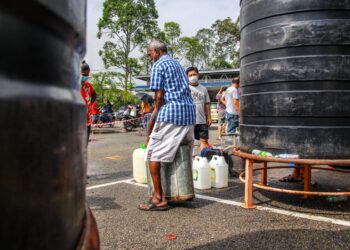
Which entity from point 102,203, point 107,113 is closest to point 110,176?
point 102,203

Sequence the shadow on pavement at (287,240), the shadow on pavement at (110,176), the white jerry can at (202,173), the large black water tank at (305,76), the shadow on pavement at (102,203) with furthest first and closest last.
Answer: the shadow on pavement at (110,176) → the white jerry can at (202,173) → the shadow on pavement at (102,203) → the large black water tank at (305,76) → the shadow on pavement at (287,240)

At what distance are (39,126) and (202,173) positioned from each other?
4.16 m

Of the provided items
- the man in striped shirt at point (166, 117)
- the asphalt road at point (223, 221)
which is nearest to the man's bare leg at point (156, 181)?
the man in striped shirt at point (166, 117)

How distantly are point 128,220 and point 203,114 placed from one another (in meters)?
3.34

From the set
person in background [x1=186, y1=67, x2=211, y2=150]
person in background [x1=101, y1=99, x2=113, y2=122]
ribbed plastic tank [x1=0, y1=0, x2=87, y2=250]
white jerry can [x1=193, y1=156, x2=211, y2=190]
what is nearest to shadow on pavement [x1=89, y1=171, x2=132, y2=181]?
white jerry can [x1=193, y1=156, x2=211, y2=190]

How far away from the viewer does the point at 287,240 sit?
113 inches

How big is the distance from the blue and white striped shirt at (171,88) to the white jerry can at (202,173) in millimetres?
980

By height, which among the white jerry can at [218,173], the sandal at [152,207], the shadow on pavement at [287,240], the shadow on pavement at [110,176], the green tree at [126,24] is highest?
the green tree at [126,24]

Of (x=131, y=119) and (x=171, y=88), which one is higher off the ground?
(x=171, y=88)

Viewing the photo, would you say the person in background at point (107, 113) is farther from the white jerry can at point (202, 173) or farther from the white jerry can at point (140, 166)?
the white jerry can at point (202, 173)

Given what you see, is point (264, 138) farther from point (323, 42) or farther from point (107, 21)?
point (107, 21)

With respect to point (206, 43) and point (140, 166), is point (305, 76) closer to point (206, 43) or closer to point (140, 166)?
point (140, 166)

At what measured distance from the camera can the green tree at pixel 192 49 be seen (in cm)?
4544

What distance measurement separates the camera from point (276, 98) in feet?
11.1
